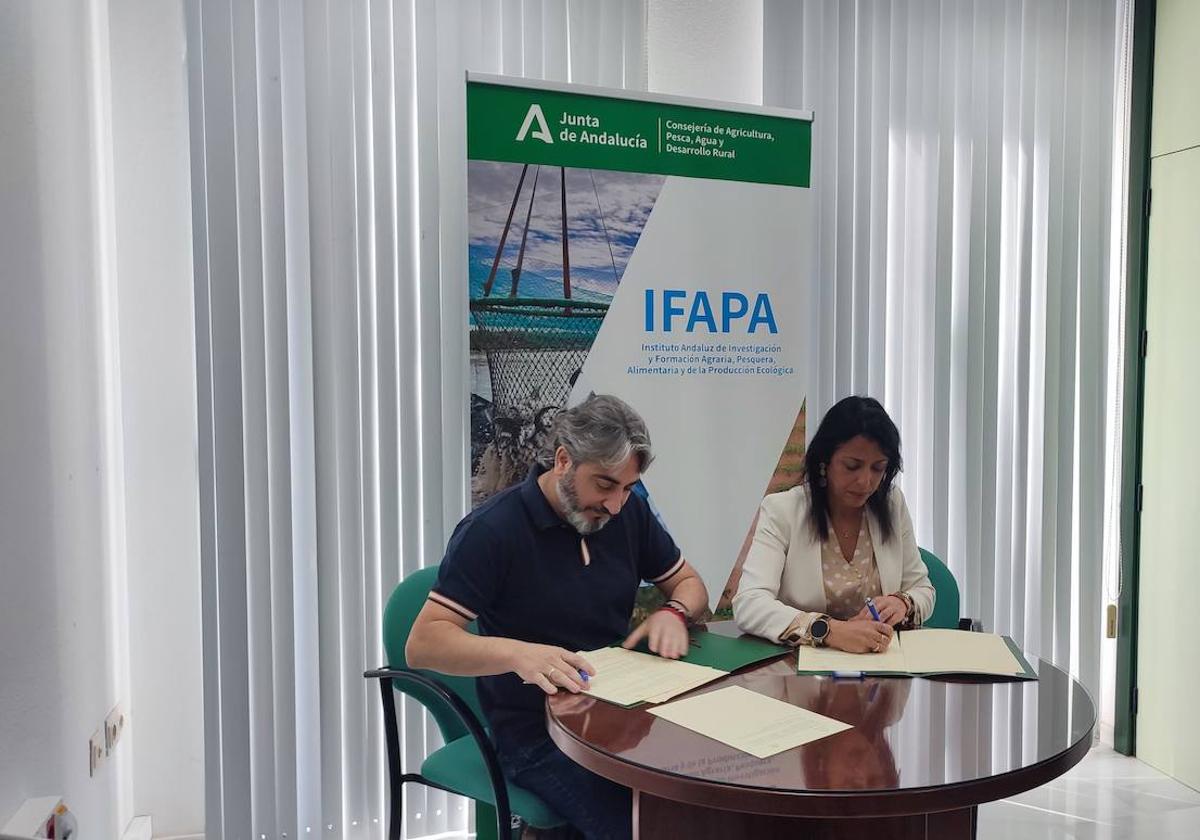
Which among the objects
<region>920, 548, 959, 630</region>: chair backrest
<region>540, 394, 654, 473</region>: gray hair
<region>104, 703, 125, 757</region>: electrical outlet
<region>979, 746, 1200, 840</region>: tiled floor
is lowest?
<region>979, 746, 1200, 840</region>: tiled floor

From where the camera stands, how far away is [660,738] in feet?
5.15

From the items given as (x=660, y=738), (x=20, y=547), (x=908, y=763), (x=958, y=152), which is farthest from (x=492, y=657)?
(x=958, y=152)

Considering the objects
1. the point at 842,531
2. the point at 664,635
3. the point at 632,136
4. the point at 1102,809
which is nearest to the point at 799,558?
the point at 842,531

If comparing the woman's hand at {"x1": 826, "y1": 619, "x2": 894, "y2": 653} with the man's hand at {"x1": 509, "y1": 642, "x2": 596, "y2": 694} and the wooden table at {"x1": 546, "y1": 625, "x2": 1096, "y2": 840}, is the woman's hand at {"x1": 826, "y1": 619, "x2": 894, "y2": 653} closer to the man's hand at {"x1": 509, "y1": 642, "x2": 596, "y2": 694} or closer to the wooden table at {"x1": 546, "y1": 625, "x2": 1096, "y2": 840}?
the wooden table at {"x1": 546, "y1": 625, "x2": 1096, "y2": 840}

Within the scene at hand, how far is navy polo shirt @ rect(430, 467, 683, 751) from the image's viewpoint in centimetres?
200

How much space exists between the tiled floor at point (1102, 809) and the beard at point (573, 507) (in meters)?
1.94

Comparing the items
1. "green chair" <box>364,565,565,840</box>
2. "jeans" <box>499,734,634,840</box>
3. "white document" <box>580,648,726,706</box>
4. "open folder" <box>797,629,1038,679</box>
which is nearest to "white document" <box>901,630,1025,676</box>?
"open folder" <box>797,629,1038,679</box>

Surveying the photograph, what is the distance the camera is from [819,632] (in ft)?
6.81

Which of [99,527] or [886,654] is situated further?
[99,527]

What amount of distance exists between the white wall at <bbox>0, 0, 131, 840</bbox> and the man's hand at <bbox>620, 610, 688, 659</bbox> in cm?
125

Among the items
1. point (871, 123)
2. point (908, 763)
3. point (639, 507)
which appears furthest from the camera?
point (871, 123)

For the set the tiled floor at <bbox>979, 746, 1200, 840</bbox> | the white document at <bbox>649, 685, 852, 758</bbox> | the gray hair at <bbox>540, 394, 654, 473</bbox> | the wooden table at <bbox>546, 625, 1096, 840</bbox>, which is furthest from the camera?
the tiled floor at <bbox>979, 746, 1200, 840</bbox>

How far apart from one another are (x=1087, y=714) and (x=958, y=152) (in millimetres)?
2491

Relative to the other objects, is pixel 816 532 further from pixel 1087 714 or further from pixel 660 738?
pixel 660 738
